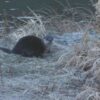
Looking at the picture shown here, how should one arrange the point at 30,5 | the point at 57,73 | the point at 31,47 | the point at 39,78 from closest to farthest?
the point at 39,78, the point at 57,73, the point at 31,47, the point at 30,5

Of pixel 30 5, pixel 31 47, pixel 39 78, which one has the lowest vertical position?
pixel 39 78

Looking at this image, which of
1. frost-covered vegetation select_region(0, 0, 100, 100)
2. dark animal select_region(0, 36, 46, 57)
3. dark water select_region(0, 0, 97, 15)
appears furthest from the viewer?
dark water select_region(0, 0, 97, 15)

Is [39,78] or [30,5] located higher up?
[30,5]

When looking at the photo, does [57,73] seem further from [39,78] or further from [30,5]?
[30,5]

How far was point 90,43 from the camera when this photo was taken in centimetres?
742

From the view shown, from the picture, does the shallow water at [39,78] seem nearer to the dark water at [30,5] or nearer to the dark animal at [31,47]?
the dark animal at [31,47]

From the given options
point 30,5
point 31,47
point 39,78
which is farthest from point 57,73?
point 30,5

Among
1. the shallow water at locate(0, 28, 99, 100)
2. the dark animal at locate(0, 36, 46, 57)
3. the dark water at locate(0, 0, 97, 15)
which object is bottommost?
the shallow water at locate(0, 28, 99, 100)

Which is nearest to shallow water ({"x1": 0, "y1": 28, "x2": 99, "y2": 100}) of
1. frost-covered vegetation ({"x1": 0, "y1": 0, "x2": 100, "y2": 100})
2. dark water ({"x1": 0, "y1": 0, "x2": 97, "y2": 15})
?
frost-covered vegetation ({"x1": 0, "y1": 0, "x2": 100, "y2": 100})

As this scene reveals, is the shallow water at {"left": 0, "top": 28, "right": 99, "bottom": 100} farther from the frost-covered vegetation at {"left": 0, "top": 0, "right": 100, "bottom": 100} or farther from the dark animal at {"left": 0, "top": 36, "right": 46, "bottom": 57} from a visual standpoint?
the dark animal at {"left": 0, "top": 36, "right": 46, "bottom": 57}

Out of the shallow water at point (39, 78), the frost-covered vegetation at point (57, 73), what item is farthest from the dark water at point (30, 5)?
the shallow water at point (39, 78)

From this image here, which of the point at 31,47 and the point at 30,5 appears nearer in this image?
the point at 31,47

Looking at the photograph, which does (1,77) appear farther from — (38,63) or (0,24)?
(0,24)

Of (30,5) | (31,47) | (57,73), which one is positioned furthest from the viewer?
(30,5)
